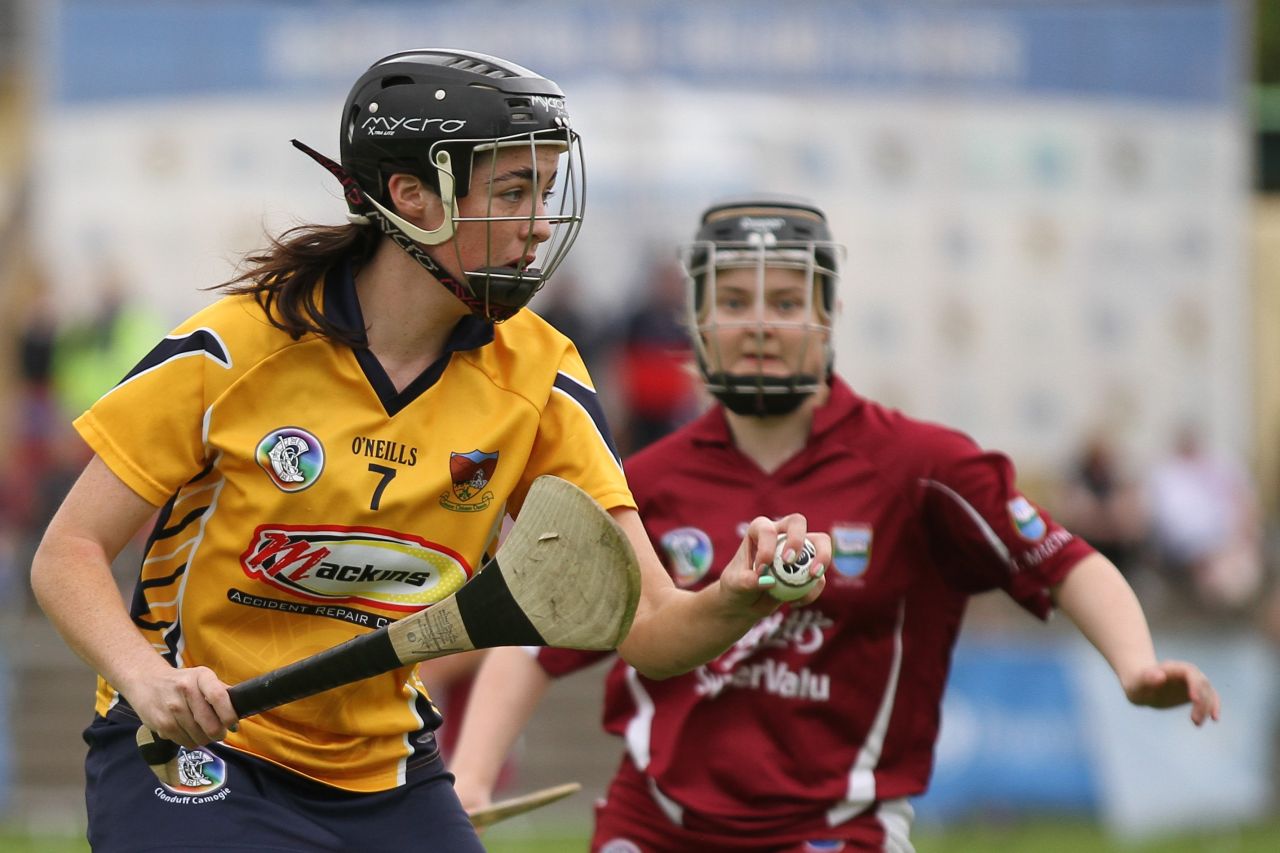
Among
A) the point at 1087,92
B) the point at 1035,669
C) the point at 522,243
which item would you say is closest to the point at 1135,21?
the point at 1087,92

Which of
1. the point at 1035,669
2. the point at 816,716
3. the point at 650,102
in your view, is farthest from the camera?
the point at 650,102

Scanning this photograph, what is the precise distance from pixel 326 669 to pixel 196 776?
1.42 feet

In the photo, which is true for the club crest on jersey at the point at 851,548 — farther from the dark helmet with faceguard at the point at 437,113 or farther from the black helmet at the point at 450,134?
the dark helmet with faceguard at the point at 437,113

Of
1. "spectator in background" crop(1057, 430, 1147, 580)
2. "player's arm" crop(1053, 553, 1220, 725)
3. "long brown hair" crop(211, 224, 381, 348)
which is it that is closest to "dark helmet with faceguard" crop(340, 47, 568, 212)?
"long brown hair" crop(211, 224, 381, 348)

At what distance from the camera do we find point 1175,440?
46.4 feet

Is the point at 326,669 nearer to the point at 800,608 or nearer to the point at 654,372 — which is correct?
the point at 800,608

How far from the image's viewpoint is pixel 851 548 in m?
4.50

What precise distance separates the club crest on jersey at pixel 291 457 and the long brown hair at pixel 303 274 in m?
0.19

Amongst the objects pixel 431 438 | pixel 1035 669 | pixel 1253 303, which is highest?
pixel 431 438

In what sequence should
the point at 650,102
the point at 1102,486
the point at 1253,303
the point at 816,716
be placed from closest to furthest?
the point at 816,716, the point at 1102,486, the point at 650,102, the point at 1253,303

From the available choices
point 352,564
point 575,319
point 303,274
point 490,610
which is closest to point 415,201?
point 303,274

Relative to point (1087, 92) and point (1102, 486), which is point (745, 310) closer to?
point (1102, 486)

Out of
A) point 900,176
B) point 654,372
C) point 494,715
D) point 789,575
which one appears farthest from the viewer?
point 900,176

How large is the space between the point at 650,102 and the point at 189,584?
36.9 feet
